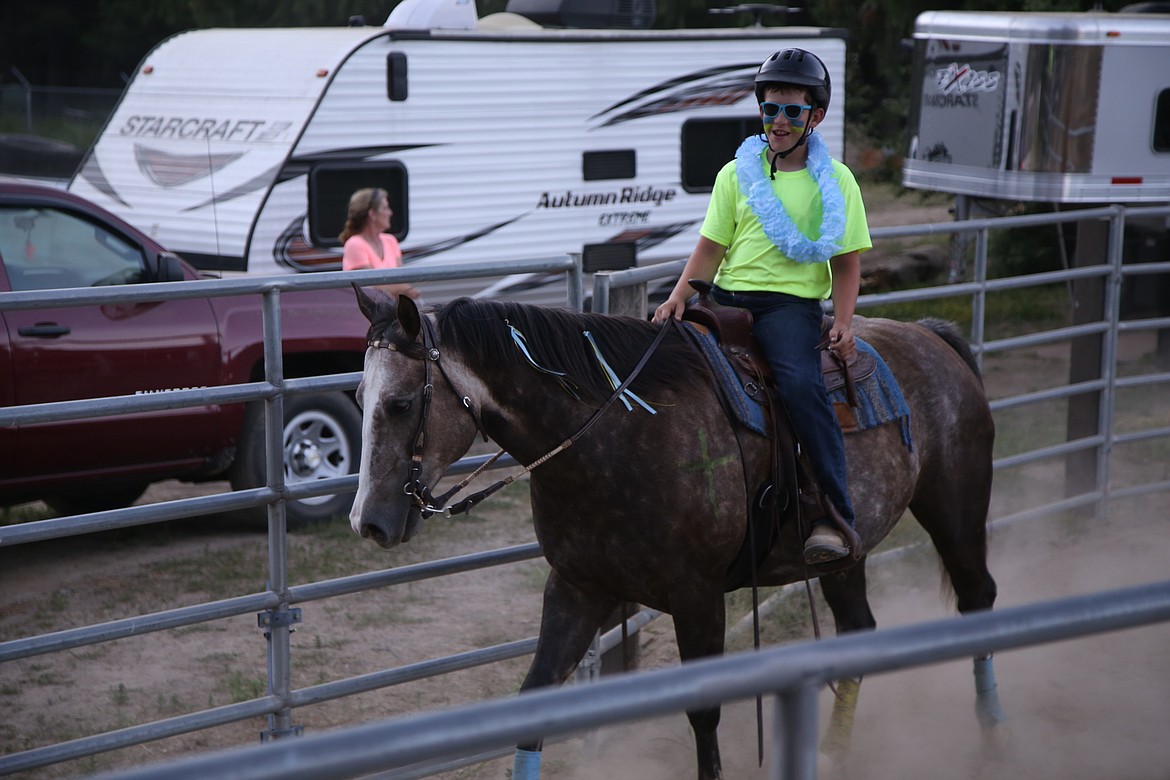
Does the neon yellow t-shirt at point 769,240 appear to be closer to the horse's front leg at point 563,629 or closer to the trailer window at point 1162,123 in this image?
the horse's front leg at point 563,629

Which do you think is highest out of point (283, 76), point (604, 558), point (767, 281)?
point (283, 76)

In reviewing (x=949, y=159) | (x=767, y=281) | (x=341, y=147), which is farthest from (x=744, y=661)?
(x=949, y=159)

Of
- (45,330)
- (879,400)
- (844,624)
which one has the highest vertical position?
(879,400)

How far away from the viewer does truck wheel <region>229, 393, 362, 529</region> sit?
7.34 metres

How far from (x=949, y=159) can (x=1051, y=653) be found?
9782 millimetres

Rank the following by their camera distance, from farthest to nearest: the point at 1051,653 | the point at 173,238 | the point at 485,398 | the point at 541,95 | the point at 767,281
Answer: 1. the point at 541,95
2. the point at 173,238
3. the point at 1051,653
4. the point at 767,281
5. the point at 485,398

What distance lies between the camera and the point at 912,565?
6969 millimetres

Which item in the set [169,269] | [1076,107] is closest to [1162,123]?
[1076,107]

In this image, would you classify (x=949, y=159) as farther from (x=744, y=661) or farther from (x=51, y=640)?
(x=744, y=661)

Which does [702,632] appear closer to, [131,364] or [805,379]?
[805,379]

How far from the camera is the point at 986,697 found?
15.9ft

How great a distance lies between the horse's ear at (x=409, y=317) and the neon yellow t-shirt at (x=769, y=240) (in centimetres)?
117

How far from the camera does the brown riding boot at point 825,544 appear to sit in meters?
3.86

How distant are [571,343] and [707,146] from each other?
30.1ft
